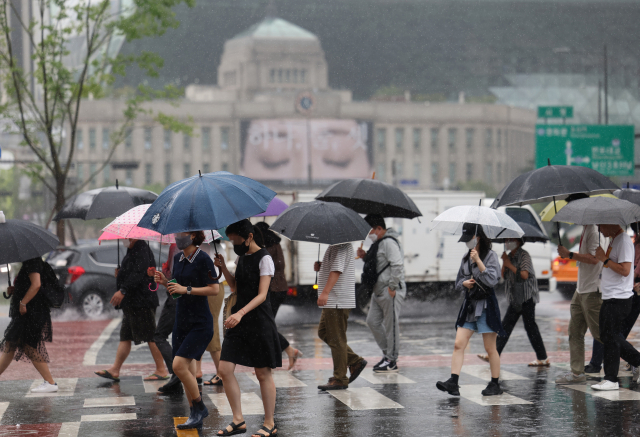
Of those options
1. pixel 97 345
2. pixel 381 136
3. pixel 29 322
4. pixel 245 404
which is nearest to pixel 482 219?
pixel 245 404

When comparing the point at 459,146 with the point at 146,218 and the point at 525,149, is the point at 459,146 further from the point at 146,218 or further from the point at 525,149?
the point at 146,218

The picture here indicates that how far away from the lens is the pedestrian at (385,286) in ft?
31.4

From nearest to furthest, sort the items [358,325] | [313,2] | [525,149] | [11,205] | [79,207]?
1. [79,207]
2. [358,325]
3. [11,205]
4. [525,149]
5. [313,2]

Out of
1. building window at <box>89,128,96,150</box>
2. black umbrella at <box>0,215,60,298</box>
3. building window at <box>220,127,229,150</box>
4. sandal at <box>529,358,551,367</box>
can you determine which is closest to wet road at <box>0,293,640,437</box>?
sandal at <box>529,358,551,367</box>

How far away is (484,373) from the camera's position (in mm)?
9609

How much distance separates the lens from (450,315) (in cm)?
1639

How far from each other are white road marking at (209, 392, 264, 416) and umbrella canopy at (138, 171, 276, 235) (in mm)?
2054

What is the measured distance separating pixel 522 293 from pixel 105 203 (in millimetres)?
4709

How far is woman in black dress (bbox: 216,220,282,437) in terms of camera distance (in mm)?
6598

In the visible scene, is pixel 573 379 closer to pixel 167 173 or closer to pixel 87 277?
pixel 87 277

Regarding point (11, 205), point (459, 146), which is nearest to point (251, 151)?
point (459, 146)

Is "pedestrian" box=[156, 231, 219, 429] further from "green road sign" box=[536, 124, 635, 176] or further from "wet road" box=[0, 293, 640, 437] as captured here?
"green road sign" box=[536, 124, 635, 176]

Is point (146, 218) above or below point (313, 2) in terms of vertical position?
below

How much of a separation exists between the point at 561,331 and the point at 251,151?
4144 inches
